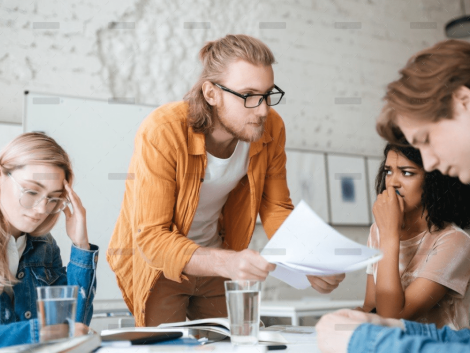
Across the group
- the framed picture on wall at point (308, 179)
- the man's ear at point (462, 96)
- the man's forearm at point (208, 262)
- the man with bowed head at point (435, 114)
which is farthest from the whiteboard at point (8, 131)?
the man's ear at point (462, 96)

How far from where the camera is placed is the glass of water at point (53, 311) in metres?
0.63

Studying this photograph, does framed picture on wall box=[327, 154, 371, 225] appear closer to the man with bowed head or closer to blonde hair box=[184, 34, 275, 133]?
blonde hair box=[184, 34, 275, 133]

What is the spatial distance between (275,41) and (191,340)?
2.07 meters

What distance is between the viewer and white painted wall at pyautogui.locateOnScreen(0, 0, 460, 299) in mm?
1959

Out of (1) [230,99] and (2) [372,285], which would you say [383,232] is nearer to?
(2) [372,285]

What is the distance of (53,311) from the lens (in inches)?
24.8

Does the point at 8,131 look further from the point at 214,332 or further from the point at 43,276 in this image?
the point at 214,332

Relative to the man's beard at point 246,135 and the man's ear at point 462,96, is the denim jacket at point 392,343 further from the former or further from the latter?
the man's beard at point 246,135

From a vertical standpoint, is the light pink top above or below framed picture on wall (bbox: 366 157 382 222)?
below

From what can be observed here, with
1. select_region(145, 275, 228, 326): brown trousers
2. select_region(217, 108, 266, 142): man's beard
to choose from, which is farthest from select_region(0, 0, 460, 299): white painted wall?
select_region(217, 108, 266, 142): man's beard

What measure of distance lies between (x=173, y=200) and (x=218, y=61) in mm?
411

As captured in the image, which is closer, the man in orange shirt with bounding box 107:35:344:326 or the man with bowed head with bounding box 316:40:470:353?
the man with bowed head with bounding box 316:40:470:353

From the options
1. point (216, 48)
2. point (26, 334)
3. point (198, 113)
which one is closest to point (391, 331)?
point (26, 334)

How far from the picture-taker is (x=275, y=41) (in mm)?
2566
